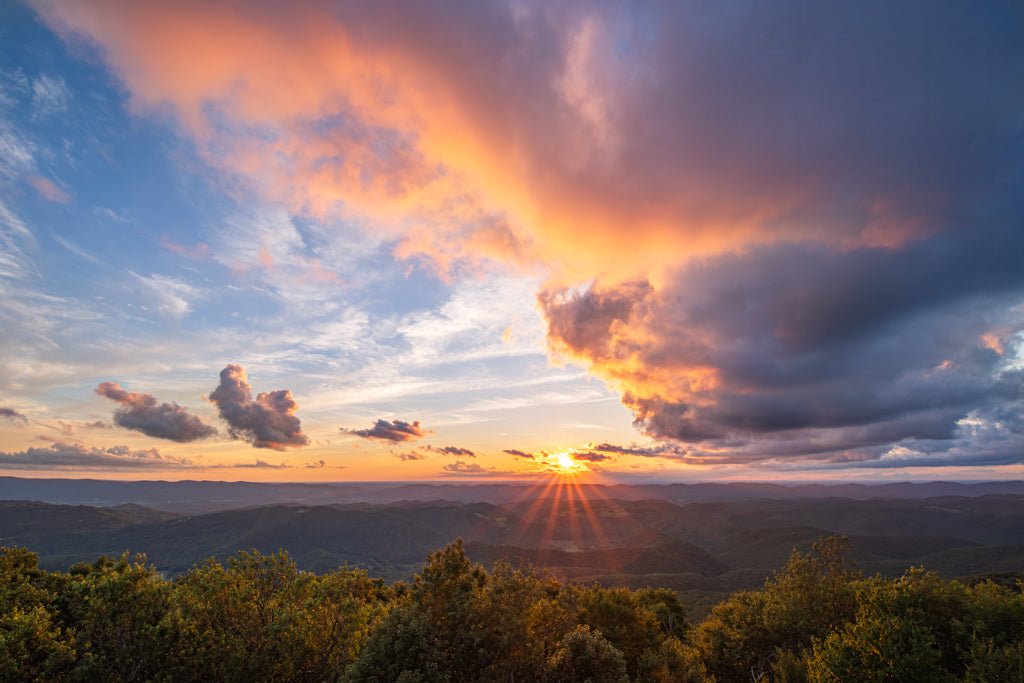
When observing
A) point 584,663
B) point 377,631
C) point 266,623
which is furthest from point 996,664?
point 266,623

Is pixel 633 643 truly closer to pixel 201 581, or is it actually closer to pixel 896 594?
pixel 896 594

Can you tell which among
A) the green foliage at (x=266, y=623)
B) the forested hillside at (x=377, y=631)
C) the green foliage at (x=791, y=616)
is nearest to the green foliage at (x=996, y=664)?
the forested hillside at (x=377, y=631)

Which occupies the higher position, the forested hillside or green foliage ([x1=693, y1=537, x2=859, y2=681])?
the forested hillside

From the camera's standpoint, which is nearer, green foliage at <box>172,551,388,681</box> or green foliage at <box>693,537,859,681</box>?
green foliage at <box>172,551,388,681</box>

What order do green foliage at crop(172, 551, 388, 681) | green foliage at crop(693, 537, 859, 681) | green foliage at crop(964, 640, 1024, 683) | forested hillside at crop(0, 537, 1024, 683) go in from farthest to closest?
green foliage at crop(693, 537, 859, 681)
green foliage at crop(172, 551, 388, 681)
green foliage at crop(964, 640, 1024, 683)
forested hillside at crop(0, 537, 1024, 683)

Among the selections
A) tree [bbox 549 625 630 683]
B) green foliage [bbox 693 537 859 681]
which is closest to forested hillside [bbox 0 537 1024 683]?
tree [bbox 549 625 630 683]

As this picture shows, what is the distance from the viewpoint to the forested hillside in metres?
32.1

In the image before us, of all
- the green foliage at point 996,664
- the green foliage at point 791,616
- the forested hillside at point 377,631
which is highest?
the forested hillside at point 377,631

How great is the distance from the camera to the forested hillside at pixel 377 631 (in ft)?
105

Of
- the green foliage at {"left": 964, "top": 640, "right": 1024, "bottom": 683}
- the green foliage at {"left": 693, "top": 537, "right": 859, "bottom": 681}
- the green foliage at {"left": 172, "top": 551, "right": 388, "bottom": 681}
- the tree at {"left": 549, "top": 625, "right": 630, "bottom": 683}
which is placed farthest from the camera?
the green foliage at {"left": 693, "top": 537, "right": 859, "bottom": 681}

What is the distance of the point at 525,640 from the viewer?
34.0m

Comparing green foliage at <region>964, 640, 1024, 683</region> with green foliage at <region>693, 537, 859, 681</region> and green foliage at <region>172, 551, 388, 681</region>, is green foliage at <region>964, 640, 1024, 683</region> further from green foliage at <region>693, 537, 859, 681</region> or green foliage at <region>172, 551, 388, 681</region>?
green foliage at <region>172, 551, 388, 681</region>

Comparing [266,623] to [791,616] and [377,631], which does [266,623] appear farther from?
[791,616]

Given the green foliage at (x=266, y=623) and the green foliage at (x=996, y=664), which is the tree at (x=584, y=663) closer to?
the green foliage at (x=266, y=623)
